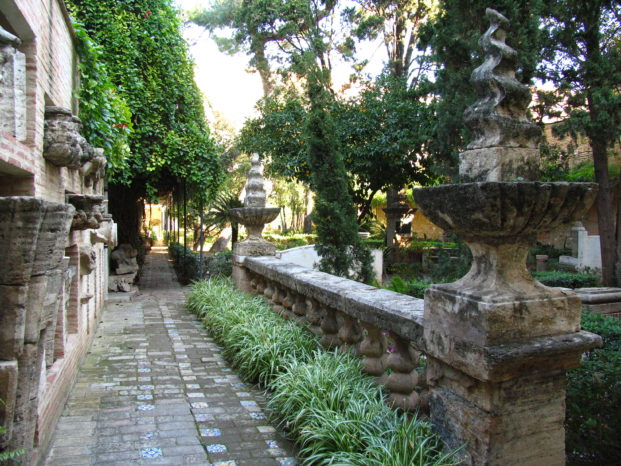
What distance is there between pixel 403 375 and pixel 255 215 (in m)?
5.37

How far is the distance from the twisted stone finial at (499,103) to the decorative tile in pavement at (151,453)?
2.78 meters

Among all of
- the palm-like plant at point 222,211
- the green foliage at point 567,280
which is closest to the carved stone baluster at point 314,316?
the green foliage at point 567,280

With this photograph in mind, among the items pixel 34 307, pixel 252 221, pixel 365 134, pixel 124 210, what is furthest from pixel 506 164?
pixel 365 134

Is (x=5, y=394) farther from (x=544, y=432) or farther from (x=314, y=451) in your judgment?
(x=544, y=432)

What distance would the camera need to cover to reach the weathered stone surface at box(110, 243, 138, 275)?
39.7ft

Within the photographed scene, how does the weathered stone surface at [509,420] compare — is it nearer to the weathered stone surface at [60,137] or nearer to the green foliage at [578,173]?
the weathered stone surface at [60,137]

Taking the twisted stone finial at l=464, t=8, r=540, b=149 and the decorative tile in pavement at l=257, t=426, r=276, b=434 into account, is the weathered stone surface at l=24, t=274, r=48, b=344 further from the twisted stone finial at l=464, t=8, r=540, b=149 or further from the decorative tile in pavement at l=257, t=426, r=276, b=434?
the twisted stone finial at l=464, t=8, r=540, b=149

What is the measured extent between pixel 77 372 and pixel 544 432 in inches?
174

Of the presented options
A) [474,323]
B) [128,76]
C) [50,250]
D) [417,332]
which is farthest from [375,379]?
[128,76]

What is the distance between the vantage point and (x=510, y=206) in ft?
8.02

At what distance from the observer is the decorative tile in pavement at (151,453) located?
343 centimetres

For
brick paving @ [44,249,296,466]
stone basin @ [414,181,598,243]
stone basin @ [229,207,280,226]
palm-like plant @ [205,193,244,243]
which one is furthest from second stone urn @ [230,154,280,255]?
palm-like plant @ [205,193,244,243]

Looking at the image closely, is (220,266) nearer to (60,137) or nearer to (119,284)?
(119,284)

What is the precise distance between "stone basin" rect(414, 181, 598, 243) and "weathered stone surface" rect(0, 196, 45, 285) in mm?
1872
